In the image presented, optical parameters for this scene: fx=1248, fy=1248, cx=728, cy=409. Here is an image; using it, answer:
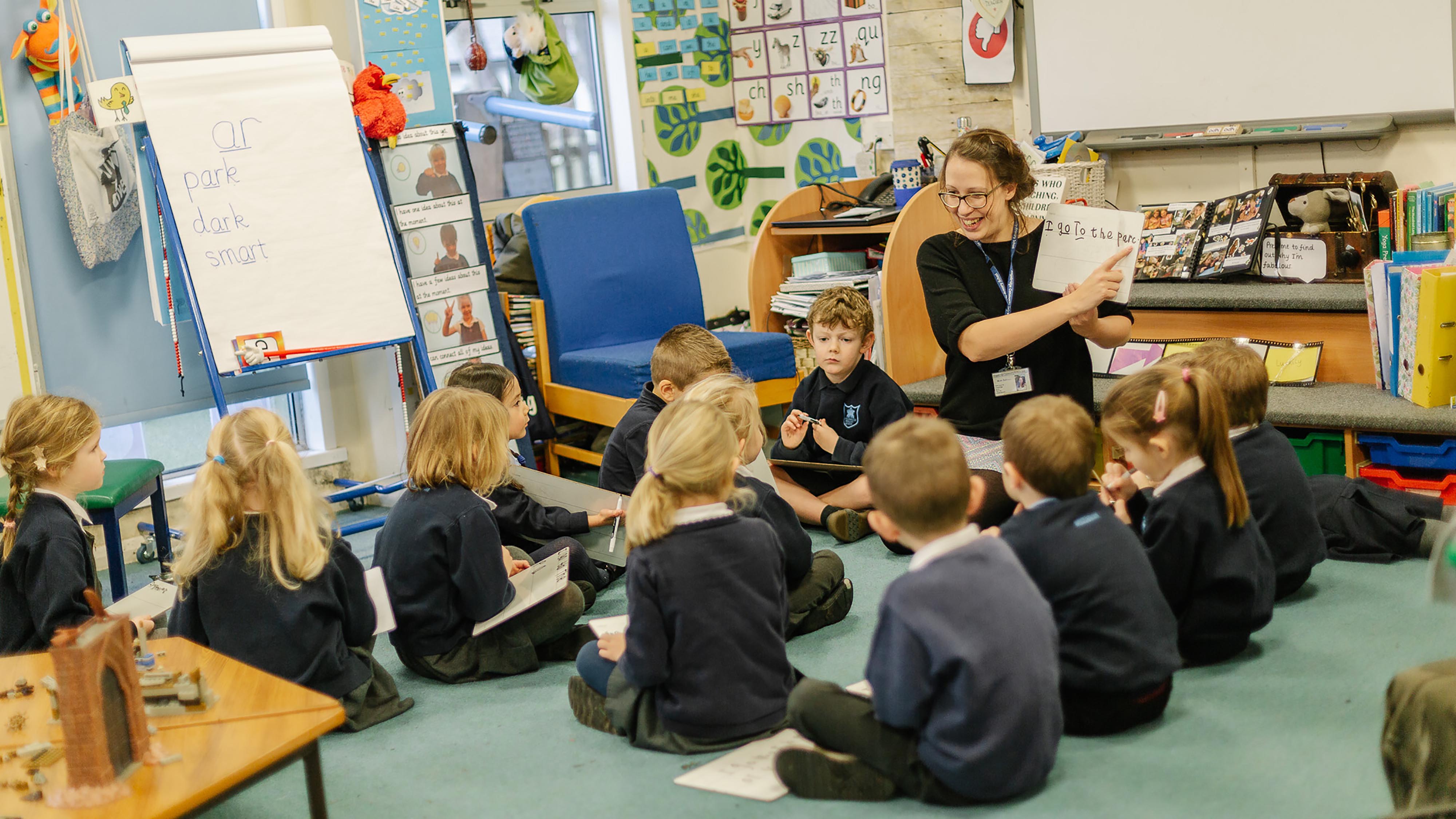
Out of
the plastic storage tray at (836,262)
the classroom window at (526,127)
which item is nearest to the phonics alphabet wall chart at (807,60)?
the classroom window at (526,127)

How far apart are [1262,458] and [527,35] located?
3201mm

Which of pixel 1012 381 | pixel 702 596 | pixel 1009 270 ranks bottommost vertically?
pixel 702 596

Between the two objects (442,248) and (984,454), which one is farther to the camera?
(442,248)

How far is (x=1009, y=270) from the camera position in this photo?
318 cm

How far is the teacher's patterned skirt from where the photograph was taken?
308 cm

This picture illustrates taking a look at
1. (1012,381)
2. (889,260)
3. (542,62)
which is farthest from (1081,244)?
(542,62)

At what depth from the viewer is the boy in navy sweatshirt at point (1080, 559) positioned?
6.47 feet

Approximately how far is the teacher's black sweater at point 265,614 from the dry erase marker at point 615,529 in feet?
2.48

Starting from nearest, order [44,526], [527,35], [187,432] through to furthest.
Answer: [44,526]
[187,432]
[527,35]

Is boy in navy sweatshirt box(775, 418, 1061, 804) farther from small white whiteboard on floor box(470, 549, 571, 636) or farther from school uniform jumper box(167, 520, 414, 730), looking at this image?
school uniform jumper box(167, 520, 414, 730)

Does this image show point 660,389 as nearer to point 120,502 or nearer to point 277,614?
point 277,614

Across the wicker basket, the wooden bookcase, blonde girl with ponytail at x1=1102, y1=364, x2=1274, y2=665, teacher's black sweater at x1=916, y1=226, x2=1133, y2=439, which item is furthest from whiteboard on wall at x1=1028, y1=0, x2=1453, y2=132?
blonde girl with ponytail at x1=1102, y1=364, x2=1274, y2=665

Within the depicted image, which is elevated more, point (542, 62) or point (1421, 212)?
point (542, 62)

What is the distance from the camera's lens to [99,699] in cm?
151
